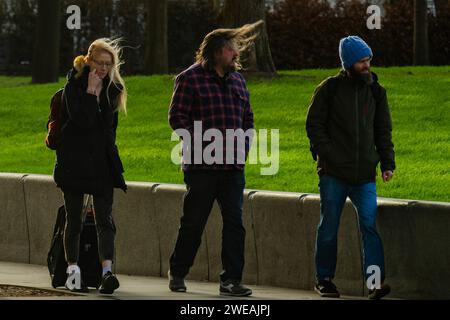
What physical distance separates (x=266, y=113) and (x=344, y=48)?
8749 mm

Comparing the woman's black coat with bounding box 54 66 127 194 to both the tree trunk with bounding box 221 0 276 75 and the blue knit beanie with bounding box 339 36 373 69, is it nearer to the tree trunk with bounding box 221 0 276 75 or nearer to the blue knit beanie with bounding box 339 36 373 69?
the blue knit beanie with bounding box 339 36 373 69

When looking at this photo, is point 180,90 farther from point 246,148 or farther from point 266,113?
point 266,113

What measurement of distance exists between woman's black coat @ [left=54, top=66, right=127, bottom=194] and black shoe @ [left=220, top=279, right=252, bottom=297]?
3.28 feet

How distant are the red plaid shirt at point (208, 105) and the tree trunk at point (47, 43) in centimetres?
1682

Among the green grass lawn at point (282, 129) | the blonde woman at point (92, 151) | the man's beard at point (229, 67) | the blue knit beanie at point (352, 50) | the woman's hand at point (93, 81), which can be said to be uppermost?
the blue knit beanie at point (352, 50)

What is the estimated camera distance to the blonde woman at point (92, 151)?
1048 centimetres

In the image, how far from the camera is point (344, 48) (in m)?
10.4

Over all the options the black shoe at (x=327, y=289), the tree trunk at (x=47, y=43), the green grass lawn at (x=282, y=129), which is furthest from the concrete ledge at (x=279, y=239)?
the tree trunk at (x=47, y=43)

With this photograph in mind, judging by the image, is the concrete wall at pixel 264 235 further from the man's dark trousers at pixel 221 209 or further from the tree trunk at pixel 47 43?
the tree trunk at pixel 47 43

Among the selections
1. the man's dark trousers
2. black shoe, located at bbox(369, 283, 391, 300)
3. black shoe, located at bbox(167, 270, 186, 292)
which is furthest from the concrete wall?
black shoe, located at bbox(167, 270, 186, 292)

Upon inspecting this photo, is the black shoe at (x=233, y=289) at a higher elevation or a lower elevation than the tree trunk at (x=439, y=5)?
lower

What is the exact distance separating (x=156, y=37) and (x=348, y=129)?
17.2 metres

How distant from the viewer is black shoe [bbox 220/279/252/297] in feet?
34.3

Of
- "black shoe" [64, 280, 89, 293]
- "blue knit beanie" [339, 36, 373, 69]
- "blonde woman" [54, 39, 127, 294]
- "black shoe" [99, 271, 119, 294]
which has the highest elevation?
"blue knit beanie" [339, 36, 373, 69]
